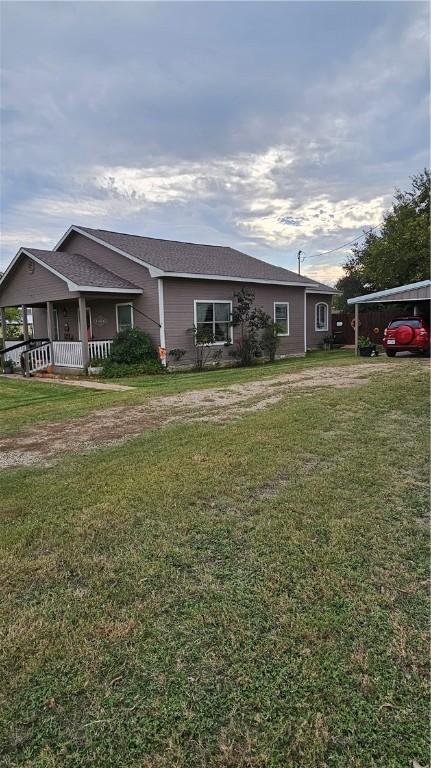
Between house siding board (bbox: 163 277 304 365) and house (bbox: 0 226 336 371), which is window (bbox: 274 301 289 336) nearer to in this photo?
house (bbox: 0 226 336 371)

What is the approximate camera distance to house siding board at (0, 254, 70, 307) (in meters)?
15.0

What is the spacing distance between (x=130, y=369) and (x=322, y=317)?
1286 cm

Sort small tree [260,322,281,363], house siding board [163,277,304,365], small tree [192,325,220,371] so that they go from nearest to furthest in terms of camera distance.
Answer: house siding board [163,277,304,365] < small tree [192,325,220,371] < small tree [260,322,281,363]

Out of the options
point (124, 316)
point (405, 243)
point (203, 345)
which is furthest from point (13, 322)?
point (405, 243)

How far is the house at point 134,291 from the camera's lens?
14.3 meters

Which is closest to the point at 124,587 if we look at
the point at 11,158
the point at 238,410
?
the point at 238,410

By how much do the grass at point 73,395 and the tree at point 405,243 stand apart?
612 inches

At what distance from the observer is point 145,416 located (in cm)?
730

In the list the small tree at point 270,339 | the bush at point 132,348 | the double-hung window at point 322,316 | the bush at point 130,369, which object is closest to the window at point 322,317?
the double-hung window at point 322,316

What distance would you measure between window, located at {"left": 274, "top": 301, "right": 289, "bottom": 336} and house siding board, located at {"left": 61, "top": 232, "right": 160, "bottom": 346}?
232 inches

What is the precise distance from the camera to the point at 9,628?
2.18m

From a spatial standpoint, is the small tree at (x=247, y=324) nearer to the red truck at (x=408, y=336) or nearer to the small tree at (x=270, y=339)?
the small tree at (x=270, y=339)

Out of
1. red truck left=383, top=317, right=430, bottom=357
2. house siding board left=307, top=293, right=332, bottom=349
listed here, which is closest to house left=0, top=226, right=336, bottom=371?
house siding board left=307, top=293, right=332, bottom=349

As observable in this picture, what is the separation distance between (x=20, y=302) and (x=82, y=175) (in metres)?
5.29
